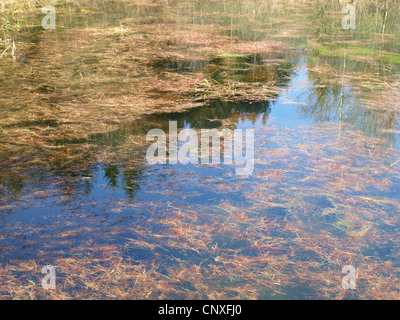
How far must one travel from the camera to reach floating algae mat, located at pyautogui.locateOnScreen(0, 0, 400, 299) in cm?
324

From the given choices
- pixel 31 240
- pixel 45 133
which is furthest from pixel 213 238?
pixel 45 133

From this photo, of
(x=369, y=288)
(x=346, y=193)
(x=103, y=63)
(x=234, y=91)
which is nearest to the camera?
(x=369, y=288)

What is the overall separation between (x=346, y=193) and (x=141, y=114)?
3.30 m

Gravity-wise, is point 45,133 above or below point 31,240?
above

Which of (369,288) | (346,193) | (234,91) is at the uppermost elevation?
(234,91)

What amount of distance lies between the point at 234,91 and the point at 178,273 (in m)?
4.64

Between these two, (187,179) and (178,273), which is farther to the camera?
(187,179)

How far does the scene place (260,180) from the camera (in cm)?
457

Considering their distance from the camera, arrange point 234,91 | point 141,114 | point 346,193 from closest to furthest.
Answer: point 346,193
point 141,114
point 234,91

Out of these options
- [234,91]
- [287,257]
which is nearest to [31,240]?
[287,257]

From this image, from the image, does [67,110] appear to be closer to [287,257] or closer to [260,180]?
[260,180]

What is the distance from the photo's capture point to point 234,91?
23.8 ft

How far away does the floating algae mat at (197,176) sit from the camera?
10.6ft

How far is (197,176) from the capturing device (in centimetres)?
463
